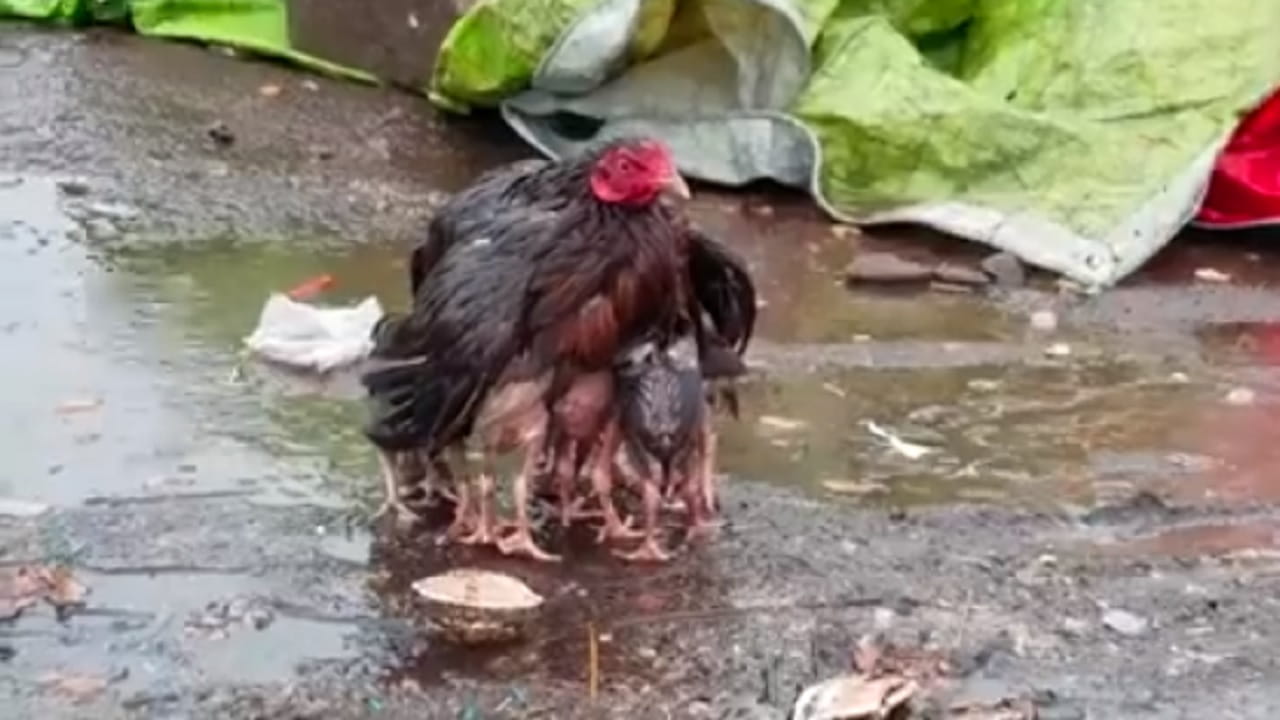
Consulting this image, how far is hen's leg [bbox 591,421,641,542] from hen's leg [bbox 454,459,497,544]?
0.19 m

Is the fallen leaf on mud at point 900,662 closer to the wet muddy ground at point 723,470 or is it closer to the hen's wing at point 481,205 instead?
the wet muddy ground at point 723,470

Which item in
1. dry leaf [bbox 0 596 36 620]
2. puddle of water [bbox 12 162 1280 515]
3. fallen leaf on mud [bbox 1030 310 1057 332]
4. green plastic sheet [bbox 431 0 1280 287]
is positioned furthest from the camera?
green plastic sheet [bbox 431 0 1280 287]

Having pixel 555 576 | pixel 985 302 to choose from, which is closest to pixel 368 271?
pixel 985 302

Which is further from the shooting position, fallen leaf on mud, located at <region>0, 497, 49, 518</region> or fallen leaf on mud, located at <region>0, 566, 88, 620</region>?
fallen leaf on mud, located at <region>0, 497, 49, 518</region>

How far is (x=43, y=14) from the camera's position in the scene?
834 cm

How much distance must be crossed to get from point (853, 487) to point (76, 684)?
1.57 metres

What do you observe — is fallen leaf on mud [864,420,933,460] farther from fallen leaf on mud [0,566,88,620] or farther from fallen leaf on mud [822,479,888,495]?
fallen leaf on mud [0,566,88,620]

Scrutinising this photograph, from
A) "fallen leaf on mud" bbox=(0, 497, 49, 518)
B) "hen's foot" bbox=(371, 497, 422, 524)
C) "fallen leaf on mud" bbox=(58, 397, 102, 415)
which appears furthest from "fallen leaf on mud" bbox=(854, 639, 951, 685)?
"fallen leaf on mud" bbox=(58, 397, 102, 415)

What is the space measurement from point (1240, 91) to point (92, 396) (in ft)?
10.2

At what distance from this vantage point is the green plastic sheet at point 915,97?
6660 mm

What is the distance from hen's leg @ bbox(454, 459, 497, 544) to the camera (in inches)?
180

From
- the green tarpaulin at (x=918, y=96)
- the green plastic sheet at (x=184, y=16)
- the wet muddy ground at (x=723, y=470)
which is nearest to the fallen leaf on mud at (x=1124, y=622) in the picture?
the wet muddy ground at (x=723, y=470)

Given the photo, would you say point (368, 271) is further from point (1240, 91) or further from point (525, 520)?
point (1240, 91)

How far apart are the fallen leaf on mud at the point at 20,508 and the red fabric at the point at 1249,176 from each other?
10.9 ft
